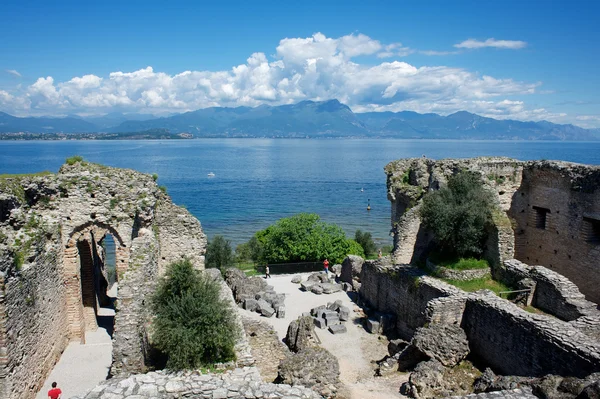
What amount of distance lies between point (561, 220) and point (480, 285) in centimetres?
487

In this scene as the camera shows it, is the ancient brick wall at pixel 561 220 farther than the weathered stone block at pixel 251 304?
No

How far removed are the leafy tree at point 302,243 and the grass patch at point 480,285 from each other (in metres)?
13.3

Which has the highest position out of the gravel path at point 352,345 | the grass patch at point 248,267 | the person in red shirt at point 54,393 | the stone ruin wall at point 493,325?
the stone ruin wall at point 493,325

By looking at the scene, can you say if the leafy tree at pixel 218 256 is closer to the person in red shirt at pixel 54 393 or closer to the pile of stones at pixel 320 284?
the pile of stones at pixel 320 284

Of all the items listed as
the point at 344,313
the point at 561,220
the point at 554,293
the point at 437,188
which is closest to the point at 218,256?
the point at 344,313

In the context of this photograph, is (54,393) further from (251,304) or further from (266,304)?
(266,304)

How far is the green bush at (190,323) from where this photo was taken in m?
10.8

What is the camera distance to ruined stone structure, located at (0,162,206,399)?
10.6 metres

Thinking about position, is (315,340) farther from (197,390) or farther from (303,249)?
(303,249)

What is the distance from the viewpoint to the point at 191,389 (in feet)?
31.4

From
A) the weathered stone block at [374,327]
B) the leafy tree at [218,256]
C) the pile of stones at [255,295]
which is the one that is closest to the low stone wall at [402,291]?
the weathered stone block at [374,327]

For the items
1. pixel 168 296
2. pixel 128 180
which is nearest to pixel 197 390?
pixel 168 296

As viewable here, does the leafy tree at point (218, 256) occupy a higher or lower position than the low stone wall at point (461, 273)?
lower

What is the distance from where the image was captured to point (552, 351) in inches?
441
